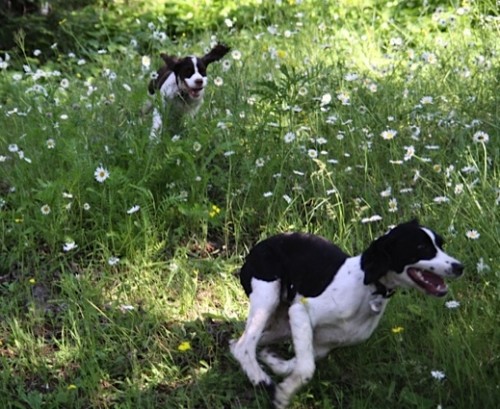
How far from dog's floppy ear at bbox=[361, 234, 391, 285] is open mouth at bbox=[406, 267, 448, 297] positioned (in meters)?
0.09

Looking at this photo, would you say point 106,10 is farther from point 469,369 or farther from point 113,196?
point 469,369

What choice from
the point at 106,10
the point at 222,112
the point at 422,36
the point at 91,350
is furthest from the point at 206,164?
the point at 106,10

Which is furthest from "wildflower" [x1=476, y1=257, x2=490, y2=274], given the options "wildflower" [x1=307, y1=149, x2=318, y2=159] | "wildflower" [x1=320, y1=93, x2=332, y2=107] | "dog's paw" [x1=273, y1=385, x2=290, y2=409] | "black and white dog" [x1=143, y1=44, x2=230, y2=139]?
"black and white dog" [x1=143, y1=44, x2=230, y2=139]

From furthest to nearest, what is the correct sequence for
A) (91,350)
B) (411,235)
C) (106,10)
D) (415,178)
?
(106,10), (415,178), (91,350), (411,235)

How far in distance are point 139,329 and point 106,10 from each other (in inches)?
250

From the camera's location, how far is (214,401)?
348cm

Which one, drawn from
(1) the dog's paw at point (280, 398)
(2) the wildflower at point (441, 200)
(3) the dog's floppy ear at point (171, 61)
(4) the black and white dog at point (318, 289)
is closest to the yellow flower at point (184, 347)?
(4) the black and white dog at point (318, 289)

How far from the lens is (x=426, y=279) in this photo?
311cm

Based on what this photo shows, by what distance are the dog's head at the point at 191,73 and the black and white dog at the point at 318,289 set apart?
193 cm

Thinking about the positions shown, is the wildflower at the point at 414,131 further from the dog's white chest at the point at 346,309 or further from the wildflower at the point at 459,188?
the dog's white chest at the point at 346,309

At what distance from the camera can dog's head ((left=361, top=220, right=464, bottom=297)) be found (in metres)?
3.07

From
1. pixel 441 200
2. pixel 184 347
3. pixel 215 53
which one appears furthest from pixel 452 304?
pixel 215 53

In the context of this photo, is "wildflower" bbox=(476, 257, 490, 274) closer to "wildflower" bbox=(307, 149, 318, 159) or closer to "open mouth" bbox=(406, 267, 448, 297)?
"open mouth" bbox=(406, 267, 448, 297)

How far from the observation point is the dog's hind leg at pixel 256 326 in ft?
11.2
